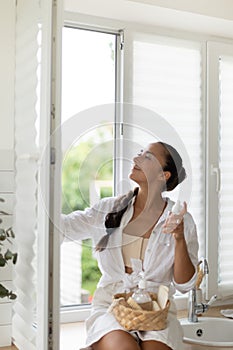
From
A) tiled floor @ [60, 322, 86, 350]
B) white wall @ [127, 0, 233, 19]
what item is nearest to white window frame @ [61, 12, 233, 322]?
white wall @ [127, 0, 233, 19]

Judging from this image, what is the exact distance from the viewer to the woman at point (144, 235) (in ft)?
5.20

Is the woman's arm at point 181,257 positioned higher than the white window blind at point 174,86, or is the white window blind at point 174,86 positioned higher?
the white window blind at point 174,86

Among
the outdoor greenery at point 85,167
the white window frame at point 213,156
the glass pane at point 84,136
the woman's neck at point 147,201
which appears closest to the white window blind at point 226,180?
the white window frame at point 213,156

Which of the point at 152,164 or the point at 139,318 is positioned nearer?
the point at 139,318

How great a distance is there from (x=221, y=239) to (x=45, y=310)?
1.16m

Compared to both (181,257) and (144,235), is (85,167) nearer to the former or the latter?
(144,235)

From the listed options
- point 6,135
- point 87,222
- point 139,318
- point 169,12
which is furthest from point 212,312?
point 169,12

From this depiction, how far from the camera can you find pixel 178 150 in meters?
1.71

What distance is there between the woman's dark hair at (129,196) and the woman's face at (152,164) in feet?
0.05

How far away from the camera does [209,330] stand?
1995 millimetres

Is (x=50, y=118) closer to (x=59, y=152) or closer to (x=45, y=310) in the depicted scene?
(x=59, y=152)

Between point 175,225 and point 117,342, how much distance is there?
0.38 metres

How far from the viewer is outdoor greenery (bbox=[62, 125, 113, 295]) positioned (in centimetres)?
148

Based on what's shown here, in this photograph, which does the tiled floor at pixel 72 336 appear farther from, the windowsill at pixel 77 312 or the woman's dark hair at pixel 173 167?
the woman's dark hair at pixel 173 167
